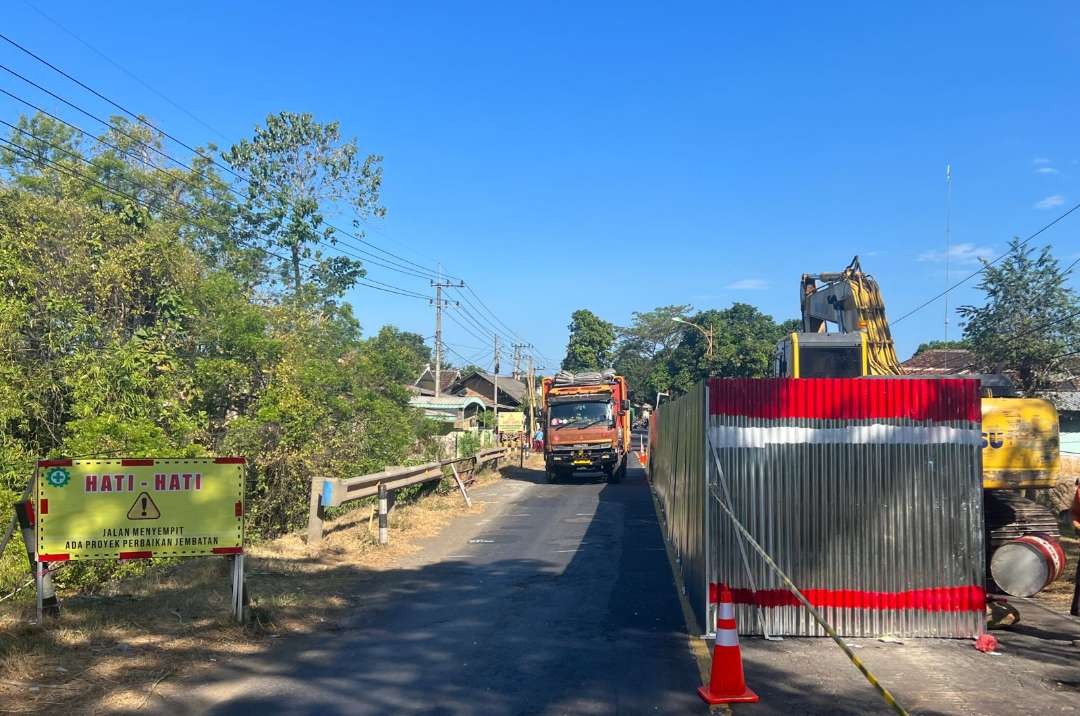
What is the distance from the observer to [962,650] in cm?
693

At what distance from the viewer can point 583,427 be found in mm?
28172

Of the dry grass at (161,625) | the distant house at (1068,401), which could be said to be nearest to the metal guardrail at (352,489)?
the dry grass at (161,625)

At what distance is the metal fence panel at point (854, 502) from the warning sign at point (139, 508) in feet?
14.6

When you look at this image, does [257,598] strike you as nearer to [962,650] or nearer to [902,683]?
[902,683]

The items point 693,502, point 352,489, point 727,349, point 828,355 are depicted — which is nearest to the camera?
point 693,502

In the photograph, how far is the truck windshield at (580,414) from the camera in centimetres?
2833

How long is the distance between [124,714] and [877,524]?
6.13 metres

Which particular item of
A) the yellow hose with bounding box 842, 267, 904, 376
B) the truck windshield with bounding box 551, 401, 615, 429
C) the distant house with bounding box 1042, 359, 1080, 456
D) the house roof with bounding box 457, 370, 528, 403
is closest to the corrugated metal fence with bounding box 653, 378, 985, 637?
the yellow hose with bounding box 842, 267, 904, 376

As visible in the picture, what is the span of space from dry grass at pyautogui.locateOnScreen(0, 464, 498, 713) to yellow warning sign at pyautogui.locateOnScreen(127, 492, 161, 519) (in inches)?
39.0

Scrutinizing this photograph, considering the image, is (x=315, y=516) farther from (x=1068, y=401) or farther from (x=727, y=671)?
(x=1068, y=401)

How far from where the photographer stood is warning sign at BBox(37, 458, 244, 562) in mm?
7102

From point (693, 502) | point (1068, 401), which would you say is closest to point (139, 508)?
point (693, 502)

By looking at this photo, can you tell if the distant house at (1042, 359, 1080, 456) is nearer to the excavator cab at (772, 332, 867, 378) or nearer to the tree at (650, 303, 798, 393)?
the excavator cab at (772, 332, 867, 378)

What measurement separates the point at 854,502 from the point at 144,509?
20.8ft
